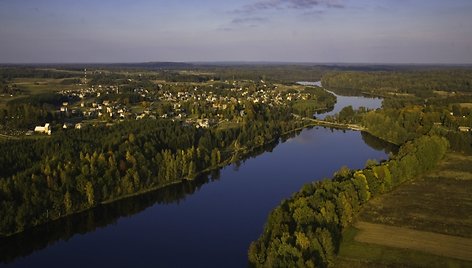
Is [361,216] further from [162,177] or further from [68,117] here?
[68,117]

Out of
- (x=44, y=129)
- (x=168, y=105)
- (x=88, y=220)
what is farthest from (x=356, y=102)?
(x=88, y=220)

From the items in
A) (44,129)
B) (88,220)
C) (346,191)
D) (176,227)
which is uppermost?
(346,191)

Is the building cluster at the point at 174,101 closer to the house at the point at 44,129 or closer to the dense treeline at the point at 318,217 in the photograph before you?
the house at the point at 44,129

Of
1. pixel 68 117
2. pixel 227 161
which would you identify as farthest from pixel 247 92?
pixel 227 161

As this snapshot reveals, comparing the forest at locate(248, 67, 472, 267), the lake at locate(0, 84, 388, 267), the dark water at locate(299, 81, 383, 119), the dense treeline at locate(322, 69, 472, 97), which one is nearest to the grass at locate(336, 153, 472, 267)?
the forest at locate(248, 67, 472, 267)

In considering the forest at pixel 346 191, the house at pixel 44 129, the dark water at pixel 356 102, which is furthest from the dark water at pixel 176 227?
the dark water at pixel 356 102

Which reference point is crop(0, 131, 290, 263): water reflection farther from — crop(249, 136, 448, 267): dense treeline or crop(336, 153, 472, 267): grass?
crop(336, 153, 472, 267): grass

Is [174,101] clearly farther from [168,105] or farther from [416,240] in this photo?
[416,240]

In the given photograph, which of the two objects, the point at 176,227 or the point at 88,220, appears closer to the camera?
the point at 176,227
